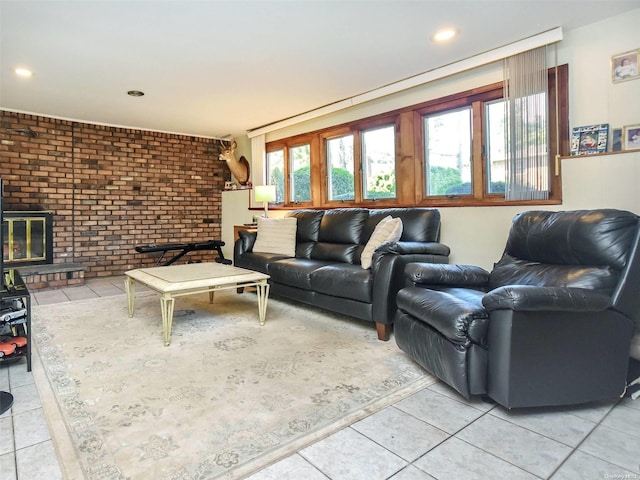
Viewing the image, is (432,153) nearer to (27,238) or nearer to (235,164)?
(235,164)

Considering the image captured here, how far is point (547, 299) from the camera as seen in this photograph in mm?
1604

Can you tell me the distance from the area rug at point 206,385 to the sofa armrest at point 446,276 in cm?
52

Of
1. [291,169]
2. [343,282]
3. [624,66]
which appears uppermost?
[624,66]

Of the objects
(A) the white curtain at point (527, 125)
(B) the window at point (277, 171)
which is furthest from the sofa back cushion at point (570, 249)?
(B) the window at point (277, 171)

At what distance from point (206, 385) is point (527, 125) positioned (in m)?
2.95

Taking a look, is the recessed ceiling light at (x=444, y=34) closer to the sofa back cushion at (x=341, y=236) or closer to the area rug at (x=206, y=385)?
the sofa back cushion at (x=341, y=236)

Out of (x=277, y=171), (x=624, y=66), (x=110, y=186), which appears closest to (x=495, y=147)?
(x=624, y=66)

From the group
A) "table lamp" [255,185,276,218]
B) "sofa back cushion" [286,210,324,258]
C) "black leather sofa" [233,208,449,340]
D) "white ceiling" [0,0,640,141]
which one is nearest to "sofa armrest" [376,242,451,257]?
"black leather sofa" [233,208,449,340]

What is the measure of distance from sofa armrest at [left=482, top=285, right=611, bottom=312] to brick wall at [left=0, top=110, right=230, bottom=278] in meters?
5.27

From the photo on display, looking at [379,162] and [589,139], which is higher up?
[379,162]

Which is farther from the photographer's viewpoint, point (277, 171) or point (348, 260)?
point (277, 171)

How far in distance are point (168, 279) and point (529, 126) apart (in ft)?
9.86

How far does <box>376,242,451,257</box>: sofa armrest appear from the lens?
2.75 meters

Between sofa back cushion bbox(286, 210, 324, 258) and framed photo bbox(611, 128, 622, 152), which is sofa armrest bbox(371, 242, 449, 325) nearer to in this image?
sofa back cushion bbox(286, 210, 324, 258)
